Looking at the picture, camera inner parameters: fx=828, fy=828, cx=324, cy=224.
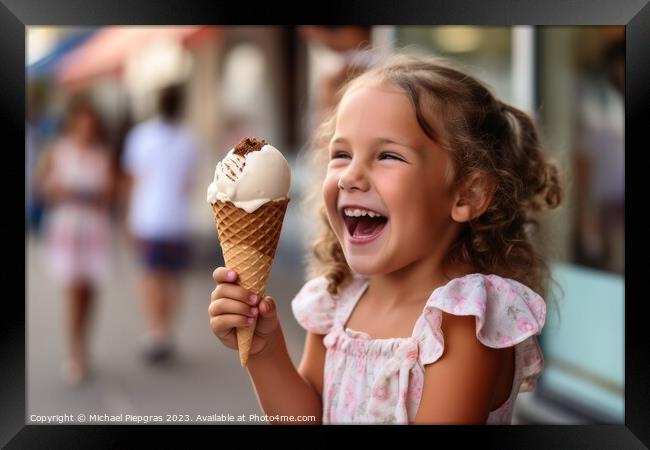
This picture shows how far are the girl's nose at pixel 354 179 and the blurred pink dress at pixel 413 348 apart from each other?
0.92 feet

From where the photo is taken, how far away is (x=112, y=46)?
9.61 m

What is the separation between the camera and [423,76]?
6.02ft

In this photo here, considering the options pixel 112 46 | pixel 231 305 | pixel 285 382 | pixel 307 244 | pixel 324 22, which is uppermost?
pixel 112 46

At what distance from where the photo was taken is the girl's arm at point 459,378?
1.73 metres

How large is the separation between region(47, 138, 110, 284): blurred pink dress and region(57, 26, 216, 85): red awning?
6.76 ft

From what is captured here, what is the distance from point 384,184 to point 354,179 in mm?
65

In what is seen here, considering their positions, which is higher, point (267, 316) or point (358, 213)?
point (358, 213)

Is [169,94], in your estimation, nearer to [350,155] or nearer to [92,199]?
[92,199]

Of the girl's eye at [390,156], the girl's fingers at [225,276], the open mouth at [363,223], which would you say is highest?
the girl's eye at [390,156]

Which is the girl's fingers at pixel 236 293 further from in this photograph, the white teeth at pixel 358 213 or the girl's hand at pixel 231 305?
the white teeth at pixel 358 213

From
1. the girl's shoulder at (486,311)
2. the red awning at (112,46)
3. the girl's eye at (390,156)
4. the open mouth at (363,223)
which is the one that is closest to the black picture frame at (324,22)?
the girl's shoulder at (486,311)

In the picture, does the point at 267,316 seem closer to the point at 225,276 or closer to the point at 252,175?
the point at 225,276

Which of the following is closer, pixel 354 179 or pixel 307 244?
pixel 354 179

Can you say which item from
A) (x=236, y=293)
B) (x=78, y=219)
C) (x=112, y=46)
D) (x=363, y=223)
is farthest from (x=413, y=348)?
(x=112, y=46)
